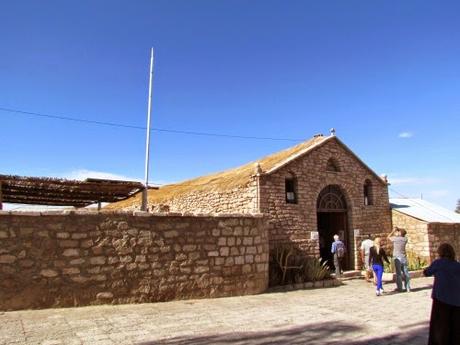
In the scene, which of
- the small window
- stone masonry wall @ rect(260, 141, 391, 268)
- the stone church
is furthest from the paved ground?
the small window

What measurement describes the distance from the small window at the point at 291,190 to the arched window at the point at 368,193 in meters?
3.90

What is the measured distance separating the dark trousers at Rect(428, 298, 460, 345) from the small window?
898 cm

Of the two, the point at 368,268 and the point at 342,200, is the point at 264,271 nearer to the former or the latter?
the point at 368,268

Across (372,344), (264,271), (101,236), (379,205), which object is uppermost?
(379,205)

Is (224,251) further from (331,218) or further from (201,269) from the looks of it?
(331,218)

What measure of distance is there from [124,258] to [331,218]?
9.96 meters

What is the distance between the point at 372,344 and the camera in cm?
602

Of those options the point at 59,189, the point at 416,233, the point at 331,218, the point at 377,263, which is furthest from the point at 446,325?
the point at 416,233

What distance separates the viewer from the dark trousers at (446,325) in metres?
5.19

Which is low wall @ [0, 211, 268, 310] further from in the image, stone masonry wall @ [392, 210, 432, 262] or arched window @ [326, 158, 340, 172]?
stone masonry wall @ [392, 210, 432, 262]

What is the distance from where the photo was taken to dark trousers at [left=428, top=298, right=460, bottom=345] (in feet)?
17.0

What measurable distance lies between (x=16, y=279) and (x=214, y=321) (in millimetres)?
3675

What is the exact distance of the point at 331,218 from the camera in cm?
1656

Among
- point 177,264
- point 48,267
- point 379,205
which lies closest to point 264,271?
point 177,264
